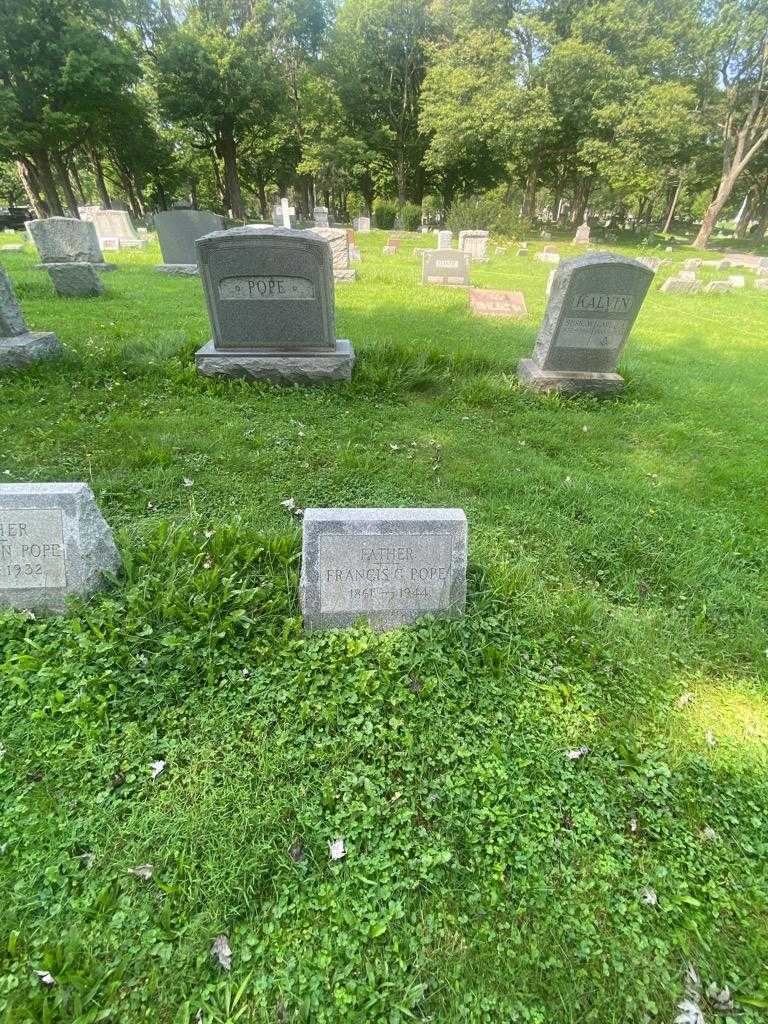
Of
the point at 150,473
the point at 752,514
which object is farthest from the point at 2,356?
the point at 752,514

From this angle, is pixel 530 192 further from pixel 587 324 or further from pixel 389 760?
pixel 389 760

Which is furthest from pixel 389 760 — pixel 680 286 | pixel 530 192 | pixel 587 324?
pixel 530 192

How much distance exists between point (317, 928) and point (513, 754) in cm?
97

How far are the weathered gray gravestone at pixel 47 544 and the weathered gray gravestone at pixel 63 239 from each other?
11.3 m

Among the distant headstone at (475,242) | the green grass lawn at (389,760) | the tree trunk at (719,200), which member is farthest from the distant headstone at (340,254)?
the tree trunk at (719,200)

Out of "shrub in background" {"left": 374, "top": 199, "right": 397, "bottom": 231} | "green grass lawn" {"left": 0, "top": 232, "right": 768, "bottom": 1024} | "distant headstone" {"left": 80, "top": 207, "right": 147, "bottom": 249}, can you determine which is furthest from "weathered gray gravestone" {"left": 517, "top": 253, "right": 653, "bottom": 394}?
"shrub in background" {"left": 374, "top": 199, "right": 397, "bottom": 231}

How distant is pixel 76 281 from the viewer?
916cm

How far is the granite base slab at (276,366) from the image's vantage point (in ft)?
18.3

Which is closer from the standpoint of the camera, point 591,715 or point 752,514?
point 591,715

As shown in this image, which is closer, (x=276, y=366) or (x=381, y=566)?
Answer: (x=381, y=566)

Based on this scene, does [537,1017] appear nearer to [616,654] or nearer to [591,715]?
[591,715]

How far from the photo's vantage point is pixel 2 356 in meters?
5.43

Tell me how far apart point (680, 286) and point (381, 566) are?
49.2ft

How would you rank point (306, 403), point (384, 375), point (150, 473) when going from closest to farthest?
point (150, 473)
point (306, 403)
point (384, 375)
